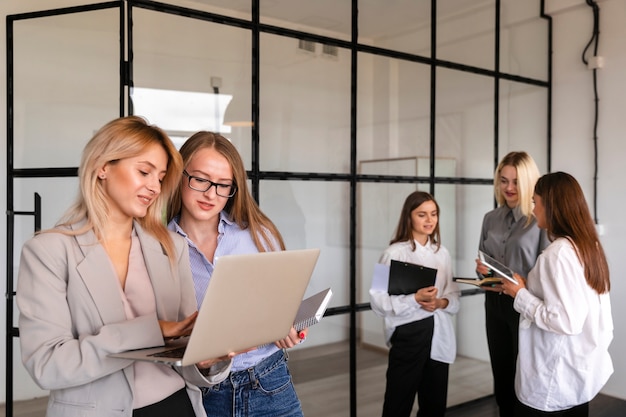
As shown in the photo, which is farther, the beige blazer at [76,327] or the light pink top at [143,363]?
the light pink top at [143,363]

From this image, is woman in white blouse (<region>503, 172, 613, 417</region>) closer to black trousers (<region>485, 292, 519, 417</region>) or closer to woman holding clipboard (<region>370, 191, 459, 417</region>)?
woman holding clipboard (<region>370, 191, 459, 417</region>)

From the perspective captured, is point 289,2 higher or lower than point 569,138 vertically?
higher

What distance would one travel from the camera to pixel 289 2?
2.89m

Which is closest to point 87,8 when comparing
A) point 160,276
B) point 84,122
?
point 84,122

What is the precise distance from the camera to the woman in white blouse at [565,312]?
2205 mm

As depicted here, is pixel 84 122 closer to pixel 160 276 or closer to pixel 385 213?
pixel 160 276

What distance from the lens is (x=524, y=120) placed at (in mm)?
4117

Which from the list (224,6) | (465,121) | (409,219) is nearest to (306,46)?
(224,6)

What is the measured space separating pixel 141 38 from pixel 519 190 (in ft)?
6.89

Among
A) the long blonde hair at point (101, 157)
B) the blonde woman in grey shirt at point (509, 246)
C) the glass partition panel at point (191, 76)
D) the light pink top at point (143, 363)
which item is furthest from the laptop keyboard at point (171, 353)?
the blonde woman in grey shirt at point (509, 246)

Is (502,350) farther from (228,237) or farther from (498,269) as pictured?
(228,237)

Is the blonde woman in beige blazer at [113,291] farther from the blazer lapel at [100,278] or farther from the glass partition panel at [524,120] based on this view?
the glass partition panel at [524,120]

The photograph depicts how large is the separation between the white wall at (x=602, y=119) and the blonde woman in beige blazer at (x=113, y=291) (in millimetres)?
3406

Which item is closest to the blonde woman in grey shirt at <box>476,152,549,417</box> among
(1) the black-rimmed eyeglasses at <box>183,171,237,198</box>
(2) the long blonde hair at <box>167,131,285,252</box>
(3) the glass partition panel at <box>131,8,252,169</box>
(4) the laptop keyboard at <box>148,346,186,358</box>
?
(3) the glass partition panel at <box>131,8,252,169</box>
